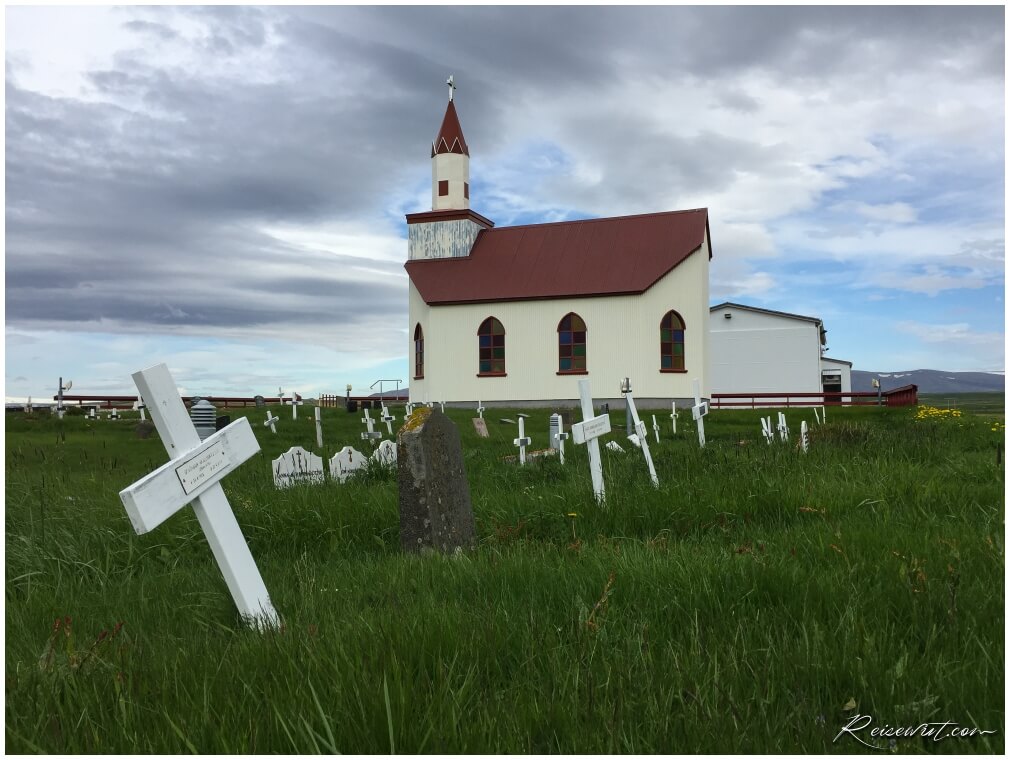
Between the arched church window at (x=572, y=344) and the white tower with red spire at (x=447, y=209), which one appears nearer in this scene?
the arched church window at (x=572, y=344)

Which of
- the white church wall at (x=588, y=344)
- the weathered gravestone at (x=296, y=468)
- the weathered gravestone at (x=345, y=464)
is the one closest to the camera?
the weathered gravestone at (x=296, y=468)

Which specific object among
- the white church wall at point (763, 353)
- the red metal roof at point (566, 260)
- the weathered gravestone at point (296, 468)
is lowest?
the weathered gravestone at point (296, 468)

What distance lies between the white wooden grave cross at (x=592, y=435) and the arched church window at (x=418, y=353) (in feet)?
80.5

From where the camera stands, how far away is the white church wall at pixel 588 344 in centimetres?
2923

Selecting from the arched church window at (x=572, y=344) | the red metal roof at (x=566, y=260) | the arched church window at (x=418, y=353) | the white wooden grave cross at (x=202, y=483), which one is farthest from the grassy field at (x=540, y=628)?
the arched church window at (x=418, y=353)

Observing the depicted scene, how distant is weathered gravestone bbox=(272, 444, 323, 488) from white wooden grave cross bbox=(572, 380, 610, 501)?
314 cm

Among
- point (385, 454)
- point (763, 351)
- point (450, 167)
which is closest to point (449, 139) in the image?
point (450, 167)

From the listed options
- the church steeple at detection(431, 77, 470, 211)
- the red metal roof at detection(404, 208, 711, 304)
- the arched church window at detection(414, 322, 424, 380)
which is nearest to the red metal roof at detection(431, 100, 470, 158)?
the church steeple at detection(431, 77, 470, 211)

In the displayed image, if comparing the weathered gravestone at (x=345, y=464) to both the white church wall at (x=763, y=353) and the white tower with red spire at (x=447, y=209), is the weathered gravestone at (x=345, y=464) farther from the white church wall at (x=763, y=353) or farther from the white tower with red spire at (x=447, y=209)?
the white church wall at (x=763, y=353)

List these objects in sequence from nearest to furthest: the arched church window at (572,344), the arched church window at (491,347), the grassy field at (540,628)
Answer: the grassy field at (540,628), the arched church window at (572,344), the arched church window at (491,347)

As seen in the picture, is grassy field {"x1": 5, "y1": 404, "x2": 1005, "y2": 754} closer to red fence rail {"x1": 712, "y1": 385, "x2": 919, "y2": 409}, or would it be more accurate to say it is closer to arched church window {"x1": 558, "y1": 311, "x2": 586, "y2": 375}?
arched church window {"x1": 558, "y1": 311, "x2": 586, "y2": 375}

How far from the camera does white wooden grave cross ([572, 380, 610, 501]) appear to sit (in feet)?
23.7

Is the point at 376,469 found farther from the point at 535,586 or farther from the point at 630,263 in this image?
the point at 630,263

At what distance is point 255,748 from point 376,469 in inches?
279
